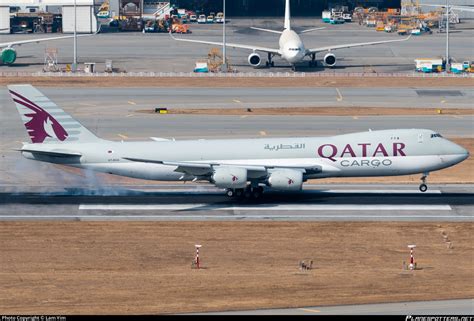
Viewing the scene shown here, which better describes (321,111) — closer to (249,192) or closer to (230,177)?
(249,192)

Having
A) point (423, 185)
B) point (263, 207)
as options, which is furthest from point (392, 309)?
point (423, 185)

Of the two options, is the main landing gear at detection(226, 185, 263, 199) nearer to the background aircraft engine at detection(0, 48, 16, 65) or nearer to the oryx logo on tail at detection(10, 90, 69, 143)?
the oryx logo on tail at detection(10, 90, 69, 143)

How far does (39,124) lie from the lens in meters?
69.0

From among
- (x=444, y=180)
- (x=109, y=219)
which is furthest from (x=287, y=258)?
(x=444, y=180)


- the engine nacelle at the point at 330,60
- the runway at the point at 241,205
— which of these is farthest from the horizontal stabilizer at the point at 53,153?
the engine nacelle at the point at 330,60

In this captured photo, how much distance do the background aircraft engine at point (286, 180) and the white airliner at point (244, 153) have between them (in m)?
0.87

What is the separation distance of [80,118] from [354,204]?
42.3 m

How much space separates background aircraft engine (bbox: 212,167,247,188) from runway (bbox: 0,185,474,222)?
59.2 inches

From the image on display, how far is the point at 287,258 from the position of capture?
54656 millimetres

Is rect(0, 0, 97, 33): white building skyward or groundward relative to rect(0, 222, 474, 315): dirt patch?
skyward

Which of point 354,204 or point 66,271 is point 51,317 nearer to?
point 66,271

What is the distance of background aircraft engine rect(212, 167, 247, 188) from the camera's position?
6662cm

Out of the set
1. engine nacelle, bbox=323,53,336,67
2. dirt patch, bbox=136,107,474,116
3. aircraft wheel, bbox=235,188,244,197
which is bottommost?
aircraft wheel, bbox=235,188,244,197

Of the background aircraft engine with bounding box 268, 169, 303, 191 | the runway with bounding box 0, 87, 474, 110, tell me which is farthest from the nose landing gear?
Result: the runway with bounding box 0, 87, 474, 110
